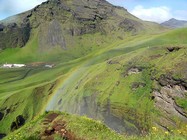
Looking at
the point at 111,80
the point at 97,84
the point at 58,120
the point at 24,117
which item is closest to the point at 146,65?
the point at 111,80

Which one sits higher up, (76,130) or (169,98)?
(76,130)

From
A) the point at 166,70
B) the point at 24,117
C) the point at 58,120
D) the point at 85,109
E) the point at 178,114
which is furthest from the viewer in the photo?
the point at 24,117

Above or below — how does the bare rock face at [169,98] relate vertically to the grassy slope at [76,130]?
below

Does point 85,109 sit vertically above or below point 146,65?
below

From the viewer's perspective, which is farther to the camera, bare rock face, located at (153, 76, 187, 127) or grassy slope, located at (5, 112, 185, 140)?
bare rock face, located at (153, 76, 187, 127)

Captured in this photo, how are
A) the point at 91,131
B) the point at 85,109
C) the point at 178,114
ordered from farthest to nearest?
the point at 85,109 < the point at 178,114 < the point at 91,131

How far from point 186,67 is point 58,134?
135 ft

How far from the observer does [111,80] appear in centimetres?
8219

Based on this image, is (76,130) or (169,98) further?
(169,98)

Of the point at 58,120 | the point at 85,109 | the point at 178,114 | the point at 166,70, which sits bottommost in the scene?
the point at 85,109

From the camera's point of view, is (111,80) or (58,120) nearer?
(58,120)

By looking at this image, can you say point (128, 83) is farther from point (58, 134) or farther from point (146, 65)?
point (58, 134)

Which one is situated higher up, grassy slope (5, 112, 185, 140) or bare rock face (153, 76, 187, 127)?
grassy slope (5, 112, 185, 140)

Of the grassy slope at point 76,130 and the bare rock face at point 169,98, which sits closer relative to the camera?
the grassy slope at point 76,130
